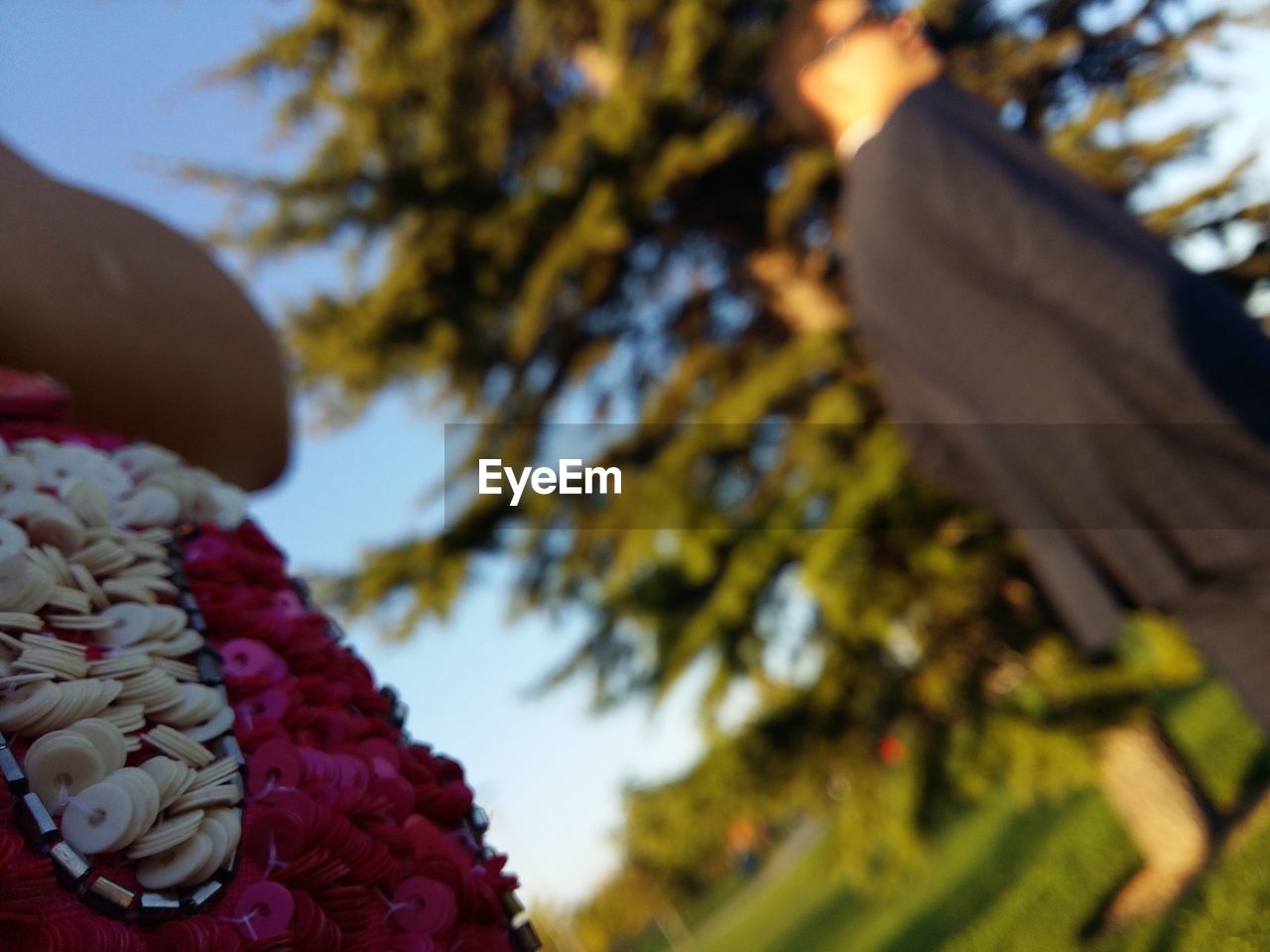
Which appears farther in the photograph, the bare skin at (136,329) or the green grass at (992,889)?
the green grass at (992,889)

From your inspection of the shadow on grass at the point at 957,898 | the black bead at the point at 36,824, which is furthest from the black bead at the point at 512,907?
the shadow on grass at the point at 957,898

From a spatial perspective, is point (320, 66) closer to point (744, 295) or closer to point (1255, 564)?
point (744, 295)

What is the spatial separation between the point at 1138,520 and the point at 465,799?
1.60 metres

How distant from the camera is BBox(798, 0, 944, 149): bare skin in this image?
2396mm

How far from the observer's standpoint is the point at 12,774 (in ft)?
2.29

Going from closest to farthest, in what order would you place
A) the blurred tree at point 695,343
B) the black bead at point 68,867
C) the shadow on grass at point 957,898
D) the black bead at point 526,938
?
the black bead at point 68,867, the black bead at point 526,938, the blurred tree at point 695,343, the shadow on grass at point 957,898

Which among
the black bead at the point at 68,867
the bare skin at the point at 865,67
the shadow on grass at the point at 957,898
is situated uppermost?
the bare skin at the point at 865,67

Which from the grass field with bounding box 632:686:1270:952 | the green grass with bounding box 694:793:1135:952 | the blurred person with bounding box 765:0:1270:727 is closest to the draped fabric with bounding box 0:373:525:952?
the grass field with bounding box 632:686:1270:952

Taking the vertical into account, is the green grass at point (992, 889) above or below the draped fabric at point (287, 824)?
below

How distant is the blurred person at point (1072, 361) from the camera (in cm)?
183

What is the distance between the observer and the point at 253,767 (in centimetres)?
83

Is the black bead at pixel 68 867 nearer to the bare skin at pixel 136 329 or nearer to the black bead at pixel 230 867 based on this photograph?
the black bead at pixel 230 867

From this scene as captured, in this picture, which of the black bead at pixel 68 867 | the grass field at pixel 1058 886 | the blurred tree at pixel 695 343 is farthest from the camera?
the blurred tree at pixel 695 343

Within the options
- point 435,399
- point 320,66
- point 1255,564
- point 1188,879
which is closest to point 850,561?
point 1188,879
